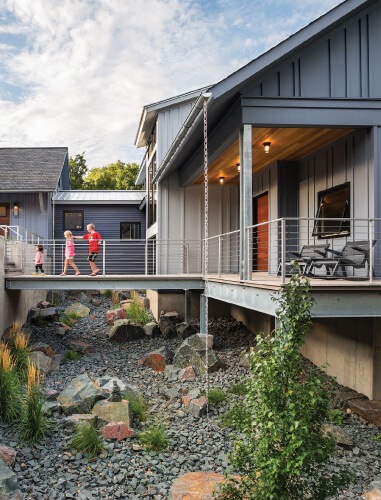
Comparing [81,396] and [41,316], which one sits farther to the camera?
[41,316]

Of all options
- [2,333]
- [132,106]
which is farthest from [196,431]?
[132,106]

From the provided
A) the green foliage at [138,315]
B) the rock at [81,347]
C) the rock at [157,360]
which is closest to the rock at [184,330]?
the green foliage at [138,315]

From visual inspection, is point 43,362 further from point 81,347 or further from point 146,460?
point 146,460

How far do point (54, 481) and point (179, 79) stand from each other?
86.4ft

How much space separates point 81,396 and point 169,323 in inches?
225

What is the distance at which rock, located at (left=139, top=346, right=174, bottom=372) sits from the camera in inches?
378

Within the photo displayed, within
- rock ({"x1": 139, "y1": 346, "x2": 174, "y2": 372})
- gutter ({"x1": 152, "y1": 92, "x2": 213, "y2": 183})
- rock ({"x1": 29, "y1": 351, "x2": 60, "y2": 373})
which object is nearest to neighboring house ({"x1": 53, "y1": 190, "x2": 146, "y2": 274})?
gutter ({"x1": 152, "y1": 92, "x2": 213, "y2": 183})

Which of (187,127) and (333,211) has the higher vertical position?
(187,127)

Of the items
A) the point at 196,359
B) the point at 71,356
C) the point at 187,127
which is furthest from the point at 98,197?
the point at 196,359

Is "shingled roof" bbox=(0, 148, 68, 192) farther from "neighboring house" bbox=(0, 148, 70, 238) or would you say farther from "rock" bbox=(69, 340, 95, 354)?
"rock" bbox=(69, 340, 95, 354)

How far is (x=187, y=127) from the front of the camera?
361 inches

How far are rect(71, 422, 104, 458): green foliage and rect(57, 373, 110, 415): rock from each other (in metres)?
0.95

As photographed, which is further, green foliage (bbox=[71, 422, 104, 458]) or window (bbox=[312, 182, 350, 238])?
window (bbox=[312, 182, 350, 238])

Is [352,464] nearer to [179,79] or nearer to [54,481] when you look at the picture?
[54,481]
